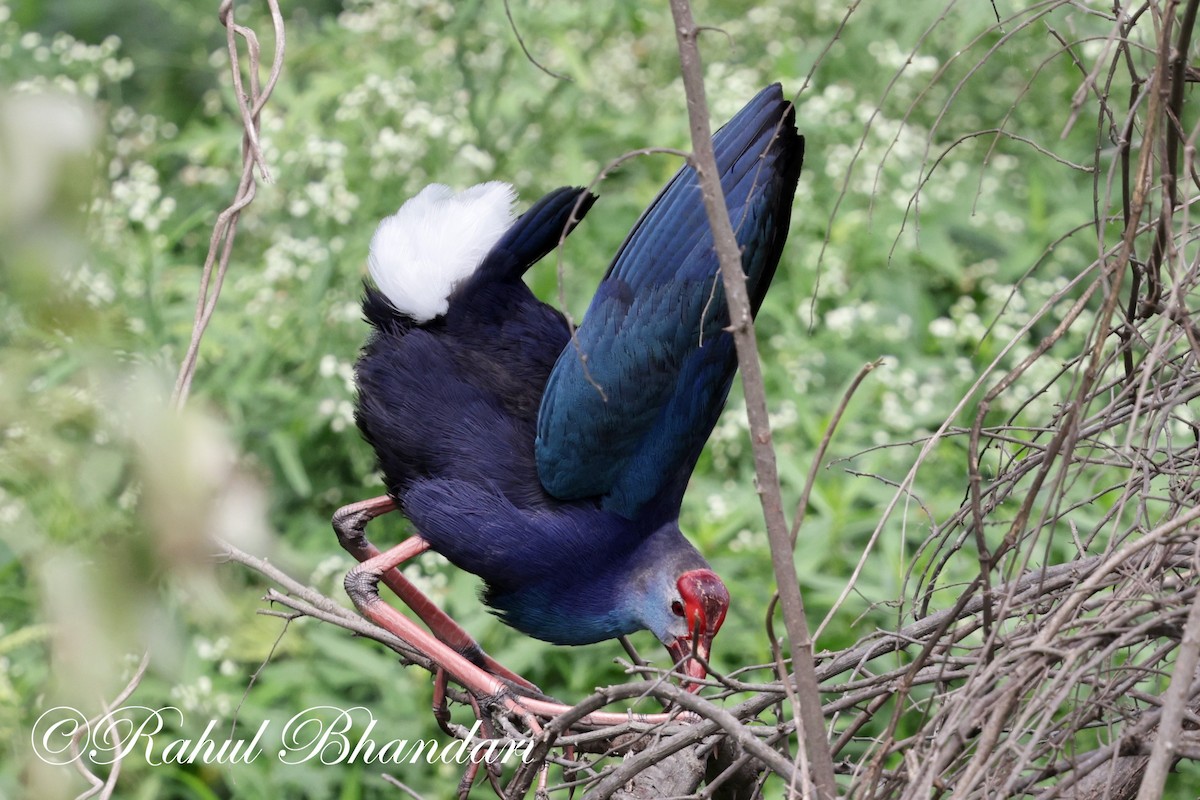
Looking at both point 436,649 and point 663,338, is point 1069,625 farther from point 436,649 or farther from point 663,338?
point 436,649

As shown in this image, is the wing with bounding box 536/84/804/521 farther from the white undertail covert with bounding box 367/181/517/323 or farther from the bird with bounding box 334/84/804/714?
the white undertail covert with bounding box 367/181/517/323

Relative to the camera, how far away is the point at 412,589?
108 inches

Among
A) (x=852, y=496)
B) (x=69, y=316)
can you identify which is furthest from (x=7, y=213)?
(x=852, y=496)

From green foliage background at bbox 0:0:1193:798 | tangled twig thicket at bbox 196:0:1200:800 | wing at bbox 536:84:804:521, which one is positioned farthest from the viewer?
wing at bbox 536:84:804:521

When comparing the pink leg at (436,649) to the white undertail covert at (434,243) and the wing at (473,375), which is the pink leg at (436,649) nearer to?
the wing at (473,375)

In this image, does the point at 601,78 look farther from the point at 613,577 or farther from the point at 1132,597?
the point at 1132,597

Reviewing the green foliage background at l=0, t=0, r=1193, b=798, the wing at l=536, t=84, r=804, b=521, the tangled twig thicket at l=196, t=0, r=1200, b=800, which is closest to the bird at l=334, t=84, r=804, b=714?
the wing at l=536, t=84, r=804, b=521

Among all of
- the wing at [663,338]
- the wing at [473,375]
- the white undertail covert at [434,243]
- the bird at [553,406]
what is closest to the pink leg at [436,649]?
the bird at [553,406]

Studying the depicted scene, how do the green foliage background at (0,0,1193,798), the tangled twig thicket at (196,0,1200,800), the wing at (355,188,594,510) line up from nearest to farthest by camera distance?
the tangled twig thicket at (196,0,1200,800) → the green foliage background at (0,0,1193,798) → the wing at (355,188,594,510)

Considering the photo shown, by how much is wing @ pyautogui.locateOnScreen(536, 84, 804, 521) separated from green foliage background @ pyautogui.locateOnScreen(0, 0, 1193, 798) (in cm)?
35

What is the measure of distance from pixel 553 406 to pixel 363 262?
1675 mm

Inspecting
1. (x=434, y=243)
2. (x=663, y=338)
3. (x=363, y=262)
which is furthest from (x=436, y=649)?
(x=363, y=262)

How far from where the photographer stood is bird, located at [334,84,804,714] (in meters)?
2.36

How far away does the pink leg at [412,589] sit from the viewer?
8.60ft
